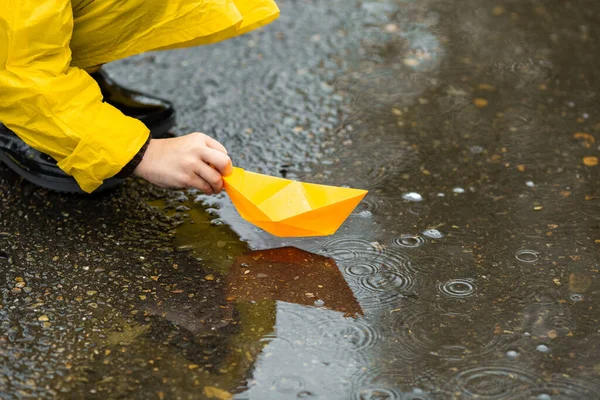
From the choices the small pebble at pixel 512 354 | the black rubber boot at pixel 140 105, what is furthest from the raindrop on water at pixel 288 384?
the black rubber boot at pixel 140 105

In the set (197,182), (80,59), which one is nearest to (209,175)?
(197,182)

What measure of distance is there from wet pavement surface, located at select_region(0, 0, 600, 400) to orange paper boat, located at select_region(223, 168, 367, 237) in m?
0.09

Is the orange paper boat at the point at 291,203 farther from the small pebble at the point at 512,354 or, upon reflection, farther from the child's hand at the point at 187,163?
the small pebble at the point at 512,354

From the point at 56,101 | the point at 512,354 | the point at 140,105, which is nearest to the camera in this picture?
the point at 512,354

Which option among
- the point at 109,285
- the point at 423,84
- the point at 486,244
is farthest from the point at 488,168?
the point at 109,285

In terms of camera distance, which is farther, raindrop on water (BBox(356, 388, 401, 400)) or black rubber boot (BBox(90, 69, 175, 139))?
black rubber boot (BBox(90, 69, 175, 139))

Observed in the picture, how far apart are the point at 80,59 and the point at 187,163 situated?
1.49 ft

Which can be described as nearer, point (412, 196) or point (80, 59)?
point (80, 59)

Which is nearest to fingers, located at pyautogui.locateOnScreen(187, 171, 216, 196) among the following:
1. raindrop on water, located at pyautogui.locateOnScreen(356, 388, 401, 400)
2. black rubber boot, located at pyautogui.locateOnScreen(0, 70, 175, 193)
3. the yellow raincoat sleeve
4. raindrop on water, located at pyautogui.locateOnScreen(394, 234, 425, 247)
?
the yellow raincoat sleeve

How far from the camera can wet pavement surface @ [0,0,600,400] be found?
1.65 meters

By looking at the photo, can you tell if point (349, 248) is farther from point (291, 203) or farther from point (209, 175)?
point (209, 175)

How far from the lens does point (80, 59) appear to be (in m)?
2.12

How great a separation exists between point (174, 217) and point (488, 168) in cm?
92

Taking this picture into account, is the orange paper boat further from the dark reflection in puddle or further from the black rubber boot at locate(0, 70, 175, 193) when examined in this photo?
the black rubber boot at locate(0, 70, 175, 193)
